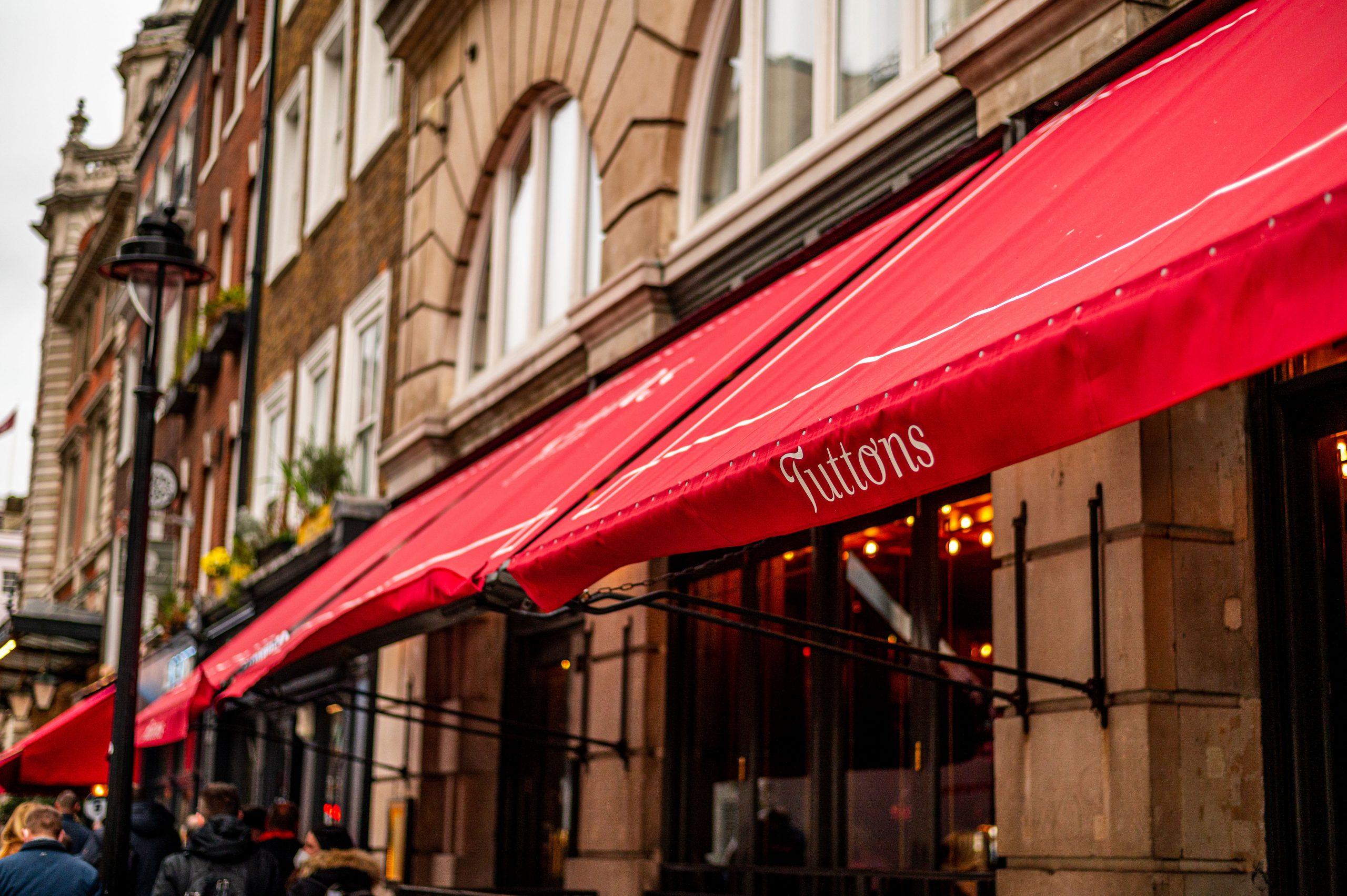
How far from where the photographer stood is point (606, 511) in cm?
532

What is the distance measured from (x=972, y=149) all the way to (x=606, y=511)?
2814 millimetres

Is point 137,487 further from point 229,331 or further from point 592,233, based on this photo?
point 229,331

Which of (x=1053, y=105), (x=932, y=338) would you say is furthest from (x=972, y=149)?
(x=932, y=338)

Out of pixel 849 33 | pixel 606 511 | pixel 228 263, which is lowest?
pixel 606 511

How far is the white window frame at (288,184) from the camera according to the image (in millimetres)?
21578

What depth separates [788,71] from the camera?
388 inches

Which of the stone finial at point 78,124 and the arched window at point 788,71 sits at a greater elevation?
the stone finial at point 78,124

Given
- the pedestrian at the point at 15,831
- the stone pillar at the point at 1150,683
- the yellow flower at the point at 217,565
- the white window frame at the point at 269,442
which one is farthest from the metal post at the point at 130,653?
the white window frame at the point at 269,442

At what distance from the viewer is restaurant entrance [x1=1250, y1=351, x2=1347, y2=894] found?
539 cm

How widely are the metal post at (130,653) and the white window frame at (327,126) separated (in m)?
9.88

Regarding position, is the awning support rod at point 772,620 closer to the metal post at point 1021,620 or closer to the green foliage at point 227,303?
the metal post at point 1021,620

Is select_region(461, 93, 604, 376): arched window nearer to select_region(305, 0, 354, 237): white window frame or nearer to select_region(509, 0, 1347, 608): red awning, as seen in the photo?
select_region(305, 0, 354, 237): white window frame

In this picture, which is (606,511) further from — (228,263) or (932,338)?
(228,263)

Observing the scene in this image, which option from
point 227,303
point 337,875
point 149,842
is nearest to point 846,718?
point 337,875
